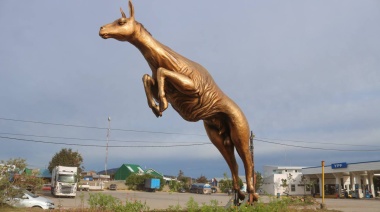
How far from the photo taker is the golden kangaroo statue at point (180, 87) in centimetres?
552

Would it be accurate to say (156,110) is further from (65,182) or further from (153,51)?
(65,182)

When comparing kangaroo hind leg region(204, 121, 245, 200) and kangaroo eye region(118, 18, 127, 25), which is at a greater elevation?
kangaroo eye region(118, 18, 127, 25)

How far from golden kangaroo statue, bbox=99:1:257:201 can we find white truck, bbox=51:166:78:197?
2125 centimetres

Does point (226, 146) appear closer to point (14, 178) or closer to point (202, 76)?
point (202, 76)

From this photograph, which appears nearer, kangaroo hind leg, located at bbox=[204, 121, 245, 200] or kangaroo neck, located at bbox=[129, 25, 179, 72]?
kangaroo neck, located at bbox=[129, 25, 179, 72]

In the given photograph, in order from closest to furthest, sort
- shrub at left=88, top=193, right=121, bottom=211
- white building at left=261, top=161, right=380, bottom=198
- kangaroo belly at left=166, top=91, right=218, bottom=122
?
kangaroo belly at left=166, top=91, right=218, bottom=122 < shrub at left=88, top=193, right=121, bottom=211 < white building at left=261, top=161, right=380, bottom=198

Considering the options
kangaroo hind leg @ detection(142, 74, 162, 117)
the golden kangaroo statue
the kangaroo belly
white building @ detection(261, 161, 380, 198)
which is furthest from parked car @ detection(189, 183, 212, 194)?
kangaroo hind leg @ detection(142, 74, 162, 117)

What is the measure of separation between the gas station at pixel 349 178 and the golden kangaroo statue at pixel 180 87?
2921 centimetres

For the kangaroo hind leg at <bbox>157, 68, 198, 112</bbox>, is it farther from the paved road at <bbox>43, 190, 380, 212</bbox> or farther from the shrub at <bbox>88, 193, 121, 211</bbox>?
the paved road at <bbox>43, 190, 380, 212</bbox>

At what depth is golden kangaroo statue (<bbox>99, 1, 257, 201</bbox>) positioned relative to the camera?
552 cm

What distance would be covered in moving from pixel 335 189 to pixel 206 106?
3751cm

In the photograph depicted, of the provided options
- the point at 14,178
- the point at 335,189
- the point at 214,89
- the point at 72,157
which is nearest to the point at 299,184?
the point at 335,189

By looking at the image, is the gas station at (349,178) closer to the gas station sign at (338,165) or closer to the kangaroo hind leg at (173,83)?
the gas station sign at (338,165)

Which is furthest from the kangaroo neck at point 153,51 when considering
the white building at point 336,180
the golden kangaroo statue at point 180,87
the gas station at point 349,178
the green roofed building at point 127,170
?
the green roofed building at point 127,170
